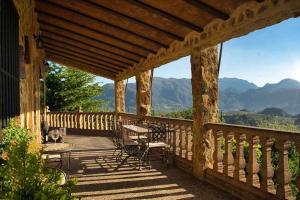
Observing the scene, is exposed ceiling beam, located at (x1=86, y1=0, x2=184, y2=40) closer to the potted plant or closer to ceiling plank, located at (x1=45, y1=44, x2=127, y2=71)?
the potted plant

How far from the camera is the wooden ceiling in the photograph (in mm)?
5422

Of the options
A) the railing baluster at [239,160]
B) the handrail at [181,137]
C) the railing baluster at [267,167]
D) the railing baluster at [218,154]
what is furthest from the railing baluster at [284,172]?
the handrail at [181,137]

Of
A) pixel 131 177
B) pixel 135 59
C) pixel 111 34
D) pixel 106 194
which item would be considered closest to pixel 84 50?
pixel 135 59

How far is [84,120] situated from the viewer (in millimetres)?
15734

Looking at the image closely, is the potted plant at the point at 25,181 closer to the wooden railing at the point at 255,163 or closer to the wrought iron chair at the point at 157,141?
the wooden railing at the point at 255,163

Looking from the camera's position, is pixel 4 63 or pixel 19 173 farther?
pixel 4 63

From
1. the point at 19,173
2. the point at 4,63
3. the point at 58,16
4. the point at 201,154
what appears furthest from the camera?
the point at 58,16

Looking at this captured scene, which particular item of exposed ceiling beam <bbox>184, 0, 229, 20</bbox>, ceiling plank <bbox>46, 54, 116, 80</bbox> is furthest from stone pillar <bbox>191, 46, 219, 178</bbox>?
ceiling plank <bbox>46, 54, 116, 80</bbox>

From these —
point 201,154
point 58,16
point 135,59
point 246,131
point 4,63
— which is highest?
point 58,16

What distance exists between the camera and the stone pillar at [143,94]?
10867 millimetres

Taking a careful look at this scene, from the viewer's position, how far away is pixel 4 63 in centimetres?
393

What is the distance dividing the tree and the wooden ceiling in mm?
13340

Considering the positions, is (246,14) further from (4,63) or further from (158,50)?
(158,50)

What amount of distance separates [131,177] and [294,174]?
3727 millimetres
